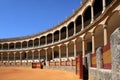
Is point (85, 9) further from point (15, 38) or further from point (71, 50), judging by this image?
point (15, 38)

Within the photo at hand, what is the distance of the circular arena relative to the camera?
453 inches

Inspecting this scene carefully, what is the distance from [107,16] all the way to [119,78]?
15.1 m

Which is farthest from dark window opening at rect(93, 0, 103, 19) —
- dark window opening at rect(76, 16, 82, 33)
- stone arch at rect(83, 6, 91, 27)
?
dark window opening at rect(76, 16, 82, 33)

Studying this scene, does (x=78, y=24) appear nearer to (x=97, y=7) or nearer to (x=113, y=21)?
(x=97, y=7)

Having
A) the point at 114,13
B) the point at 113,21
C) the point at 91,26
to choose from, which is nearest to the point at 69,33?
the point at 91,26

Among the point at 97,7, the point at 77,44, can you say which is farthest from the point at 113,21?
the point at 77,44

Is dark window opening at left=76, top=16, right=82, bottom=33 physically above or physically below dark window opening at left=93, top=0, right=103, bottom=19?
below

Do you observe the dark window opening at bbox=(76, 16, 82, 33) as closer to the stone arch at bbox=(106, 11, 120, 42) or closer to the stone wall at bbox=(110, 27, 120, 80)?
the stone arch at bbox=(106, 11, 120, 42)

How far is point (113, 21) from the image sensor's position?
21.2 metres

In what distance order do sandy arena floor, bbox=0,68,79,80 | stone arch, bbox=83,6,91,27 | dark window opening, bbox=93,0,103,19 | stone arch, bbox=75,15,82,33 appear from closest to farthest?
sandy arena floor, bbox=0,68,79,80 → dark window opening, bbox=93,0,103,19 → stone arch, bbox=83,6,91,27 → stone arch, bbox=75,15,82,33

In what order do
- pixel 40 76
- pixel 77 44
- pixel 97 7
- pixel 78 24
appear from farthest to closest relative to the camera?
pixel 77 44, pixel 78 24, pixel 97 7, pixel 40 76

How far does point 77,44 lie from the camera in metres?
35.9

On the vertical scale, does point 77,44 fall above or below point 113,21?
below

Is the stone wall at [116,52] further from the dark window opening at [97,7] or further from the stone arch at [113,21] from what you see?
the dark window opening at [97,7]
